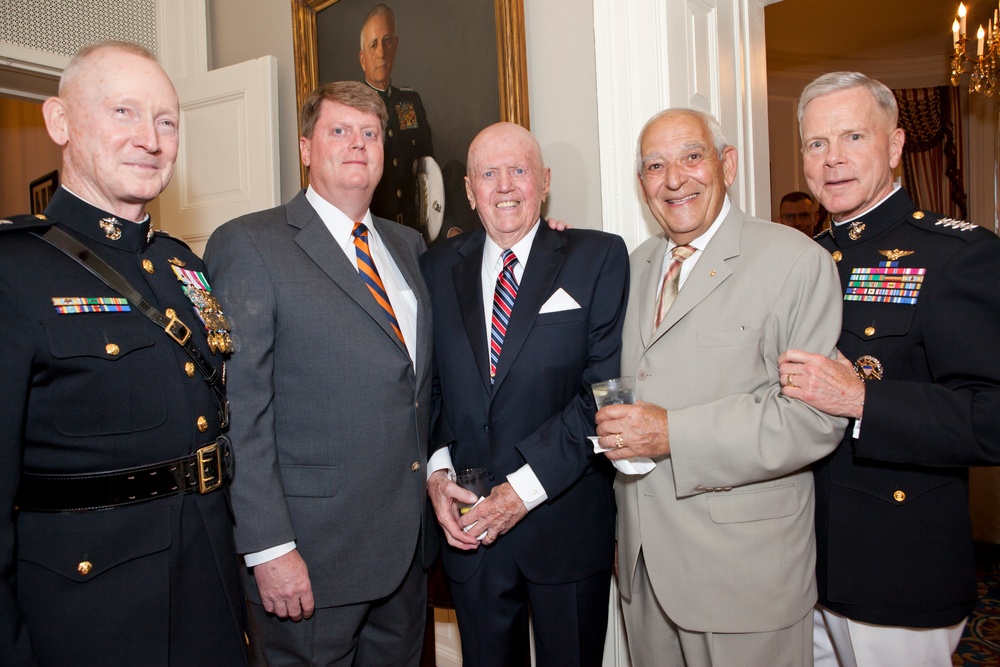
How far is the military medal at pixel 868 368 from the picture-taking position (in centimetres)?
179

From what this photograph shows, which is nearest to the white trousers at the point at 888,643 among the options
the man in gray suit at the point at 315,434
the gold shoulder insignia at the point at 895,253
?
the gold shoulder insignia at the point at 895,253

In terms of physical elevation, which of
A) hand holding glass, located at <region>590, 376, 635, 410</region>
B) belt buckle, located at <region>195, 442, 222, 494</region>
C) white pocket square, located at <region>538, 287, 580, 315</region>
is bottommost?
belt buckle, located at <region>195, 442, 222, 494</region>

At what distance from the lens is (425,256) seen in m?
2.40

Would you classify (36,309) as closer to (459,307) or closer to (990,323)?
(459,307)

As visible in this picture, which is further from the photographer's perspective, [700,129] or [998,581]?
[998,581]

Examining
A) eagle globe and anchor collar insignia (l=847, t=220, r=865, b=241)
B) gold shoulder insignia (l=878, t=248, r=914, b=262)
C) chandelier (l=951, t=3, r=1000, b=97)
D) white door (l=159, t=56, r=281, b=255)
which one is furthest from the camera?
chandelier (l=951, t=3, r=1000, b=97)

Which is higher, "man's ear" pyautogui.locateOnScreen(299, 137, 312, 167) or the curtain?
the curtain

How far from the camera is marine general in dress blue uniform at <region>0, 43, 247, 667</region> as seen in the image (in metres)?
1.35

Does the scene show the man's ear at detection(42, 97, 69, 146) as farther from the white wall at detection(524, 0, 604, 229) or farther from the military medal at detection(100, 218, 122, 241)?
the white wall at detection(524, 0, 604, 229)

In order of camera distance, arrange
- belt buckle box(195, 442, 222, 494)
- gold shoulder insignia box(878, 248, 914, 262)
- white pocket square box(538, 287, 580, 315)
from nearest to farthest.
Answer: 1. belt buckle box(195, 442, 222, 494)
2. gold shoulder insignia box(878, 248, 914, 262)
3. white pocket square box(538, 287, 580, 315)

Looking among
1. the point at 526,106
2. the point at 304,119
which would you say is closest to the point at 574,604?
the point at 304,119

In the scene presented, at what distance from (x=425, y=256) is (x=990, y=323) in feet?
5.29

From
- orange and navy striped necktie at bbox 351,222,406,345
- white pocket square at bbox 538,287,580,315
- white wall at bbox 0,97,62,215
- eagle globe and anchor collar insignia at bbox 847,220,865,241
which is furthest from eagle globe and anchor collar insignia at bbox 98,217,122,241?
white wall at bbox 0,97,62,215

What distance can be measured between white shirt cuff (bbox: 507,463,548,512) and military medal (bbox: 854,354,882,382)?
2.91 ft
